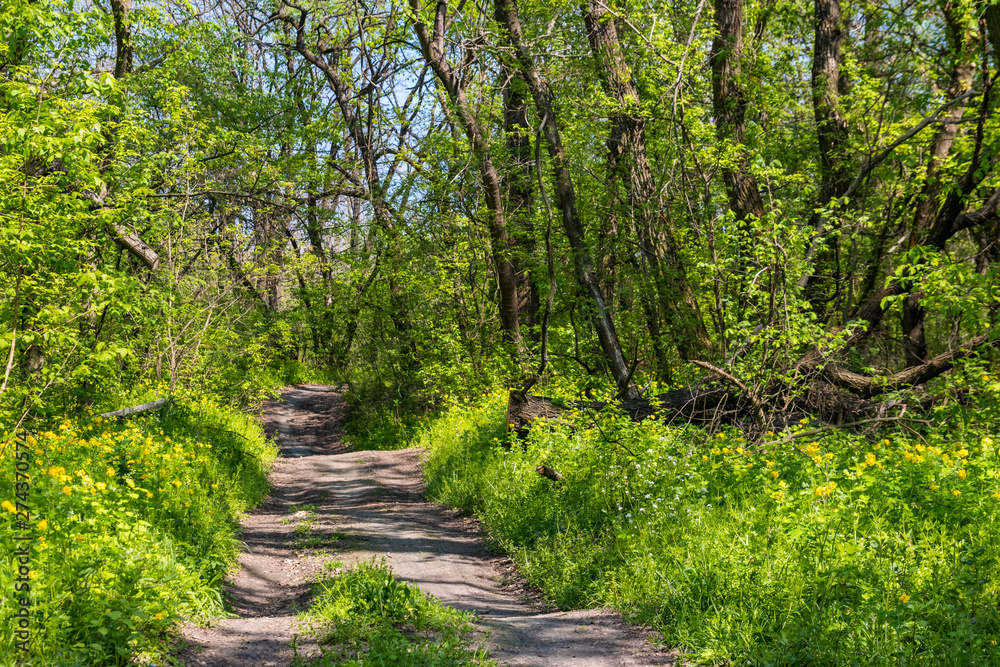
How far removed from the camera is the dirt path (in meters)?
4.48

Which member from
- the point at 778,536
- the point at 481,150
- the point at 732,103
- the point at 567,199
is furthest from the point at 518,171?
the point at 778,536

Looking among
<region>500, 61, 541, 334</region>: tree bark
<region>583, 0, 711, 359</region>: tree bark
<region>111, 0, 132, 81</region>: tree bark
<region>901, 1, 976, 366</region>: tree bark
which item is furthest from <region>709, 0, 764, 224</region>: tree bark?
<region>111, 0, 132, 81</region>: tree bark

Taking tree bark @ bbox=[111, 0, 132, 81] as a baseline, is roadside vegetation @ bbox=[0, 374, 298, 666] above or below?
below

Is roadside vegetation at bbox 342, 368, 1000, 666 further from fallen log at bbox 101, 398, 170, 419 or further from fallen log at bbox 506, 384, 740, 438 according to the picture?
fallen log at bbox 101, 398, 170, 419

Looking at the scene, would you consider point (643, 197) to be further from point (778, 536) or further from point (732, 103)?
point (778, 536)

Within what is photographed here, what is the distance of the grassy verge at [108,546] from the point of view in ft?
12.5

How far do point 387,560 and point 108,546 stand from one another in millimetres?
2880

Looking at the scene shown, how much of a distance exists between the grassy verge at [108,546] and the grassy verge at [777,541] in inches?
121

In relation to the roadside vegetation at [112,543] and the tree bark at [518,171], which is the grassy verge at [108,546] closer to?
the roadside vegetation at [112,543]

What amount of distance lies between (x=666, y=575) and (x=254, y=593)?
3.86 m

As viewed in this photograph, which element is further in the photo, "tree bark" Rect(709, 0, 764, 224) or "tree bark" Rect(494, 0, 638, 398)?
"tree bark" Rect(709, 0, 764, 224)

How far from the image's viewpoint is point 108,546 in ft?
14.4

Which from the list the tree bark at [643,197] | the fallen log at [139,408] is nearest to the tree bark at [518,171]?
the tree bark at [643,197]

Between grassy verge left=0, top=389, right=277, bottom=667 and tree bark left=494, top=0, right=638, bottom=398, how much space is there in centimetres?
532
